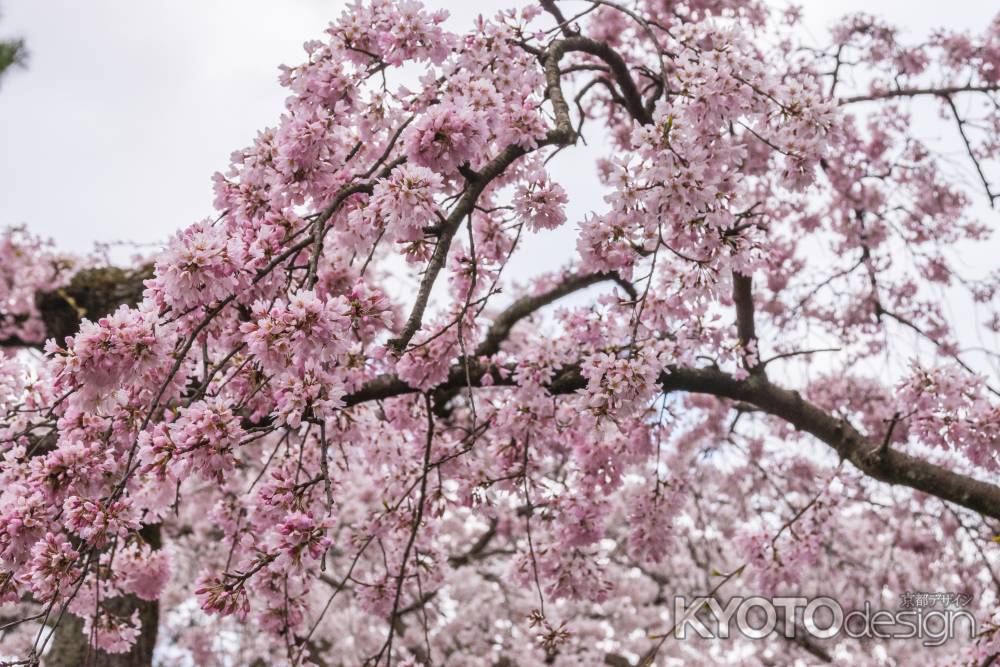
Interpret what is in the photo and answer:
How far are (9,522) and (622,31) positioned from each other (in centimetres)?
572

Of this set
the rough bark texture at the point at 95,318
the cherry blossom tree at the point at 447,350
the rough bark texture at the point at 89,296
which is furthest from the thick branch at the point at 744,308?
the rough bark texture at the point at 89,296

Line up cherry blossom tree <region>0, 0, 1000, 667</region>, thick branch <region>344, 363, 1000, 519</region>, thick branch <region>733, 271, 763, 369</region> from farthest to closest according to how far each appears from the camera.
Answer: thick branch <region>733, 271, 763, 369</region>
thick branch <region>344, 363, 1000, 519</region>
cherry blossom tree <region>0, 0, 1000, 667</region>

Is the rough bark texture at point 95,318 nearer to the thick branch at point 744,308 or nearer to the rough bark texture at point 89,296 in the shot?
the rough bark texture at point 89,296

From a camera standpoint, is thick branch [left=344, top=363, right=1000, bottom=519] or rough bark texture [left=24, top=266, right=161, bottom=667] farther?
rough bark texture [left=24, top=266, right=161, bottom=667]

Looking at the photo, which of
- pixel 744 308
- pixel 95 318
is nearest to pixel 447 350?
pixel 744 308

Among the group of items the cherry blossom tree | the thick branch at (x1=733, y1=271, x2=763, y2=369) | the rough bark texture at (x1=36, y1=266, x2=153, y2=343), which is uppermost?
the rough bark texture at (x1=36, y1=266, x2=153, y2=343)

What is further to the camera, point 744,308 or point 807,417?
point 744,308

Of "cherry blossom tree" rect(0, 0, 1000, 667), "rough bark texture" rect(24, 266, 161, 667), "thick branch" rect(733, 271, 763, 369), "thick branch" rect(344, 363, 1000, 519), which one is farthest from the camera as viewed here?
"rough bark texture" rect(24, 266, 161, 667)

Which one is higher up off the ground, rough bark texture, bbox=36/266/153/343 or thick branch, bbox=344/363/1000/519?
rough bark texture, bbox=36/266/153/343

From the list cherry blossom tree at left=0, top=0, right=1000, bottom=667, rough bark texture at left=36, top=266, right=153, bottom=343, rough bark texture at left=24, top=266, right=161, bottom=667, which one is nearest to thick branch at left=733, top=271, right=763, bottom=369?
cherry blossom tree at left=0, top=0, right=1000, bottom=667

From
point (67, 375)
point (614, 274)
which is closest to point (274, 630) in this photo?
point (67, 375)

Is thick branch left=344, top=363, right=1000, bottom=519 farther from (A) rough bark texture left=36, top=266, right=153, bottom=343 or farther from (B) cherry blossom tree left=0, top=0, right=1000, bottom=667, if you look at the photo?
(A) rough bark texture left=36, top=266, right=153, bottom=343

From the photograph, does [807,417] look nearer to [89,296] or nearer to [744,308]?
[744,308]

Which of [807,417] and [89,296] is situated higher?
[89,296]
